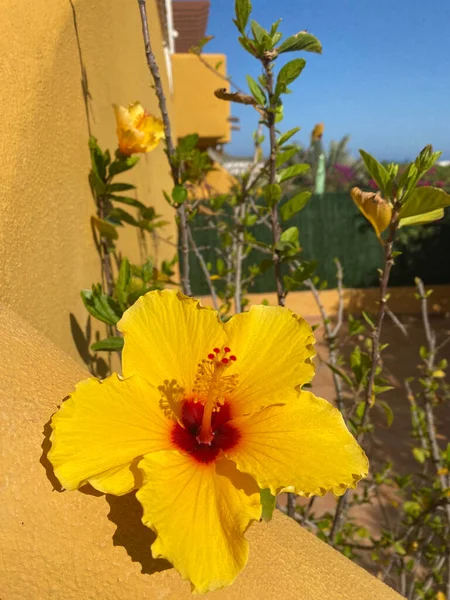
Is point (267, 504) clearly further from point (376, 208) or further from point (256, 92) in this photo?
point (256, 92)

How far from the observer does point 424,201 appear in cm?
87

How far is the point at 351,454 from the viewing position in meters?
0.61

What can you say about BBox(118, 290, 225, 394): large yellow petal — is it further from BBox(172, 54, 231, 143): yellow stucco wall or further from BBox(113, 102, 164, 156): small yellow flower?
BBox(172, 54, 231, 143): yellow stucco wall

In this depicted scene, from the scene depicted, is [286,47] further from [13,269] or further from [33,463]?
[33,463]

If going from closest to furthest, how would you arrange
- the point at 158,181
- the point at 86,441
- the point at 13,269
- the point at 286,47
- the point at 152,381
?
the point at 86,441, the point at 152,381, the point at 13,269, the point at 286,47, the point at 158,181

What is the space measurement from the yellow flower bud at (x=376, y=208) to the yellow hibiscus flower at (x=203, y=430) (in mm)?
365

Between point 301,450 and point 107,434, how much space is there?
25cm

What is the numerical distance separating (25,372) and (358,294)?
884 centimetres

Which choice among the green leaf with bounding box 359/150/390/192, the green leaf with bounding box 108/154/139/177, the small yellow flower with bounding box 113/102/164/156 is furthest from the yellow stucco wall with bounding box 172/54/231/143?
the green leaf with bounding box 359/150/390/192

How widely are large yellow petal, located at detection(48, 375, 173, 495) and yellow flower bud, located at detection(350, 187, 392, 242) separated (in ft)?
1.88

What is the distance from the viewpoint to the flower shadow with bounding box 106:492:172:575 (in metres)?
0.57

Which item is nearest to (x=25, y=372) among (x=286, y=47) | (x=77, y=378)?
(x=77, y=378)

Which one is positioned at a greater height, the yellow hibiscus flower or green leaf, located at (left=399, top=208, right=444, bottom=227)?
green leaf, located at (left=399, top=208, right=444, bottom=227)

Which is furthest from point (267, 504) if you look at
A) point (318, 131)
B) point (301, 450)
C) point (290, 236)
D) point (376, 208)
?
point (318, 131)
